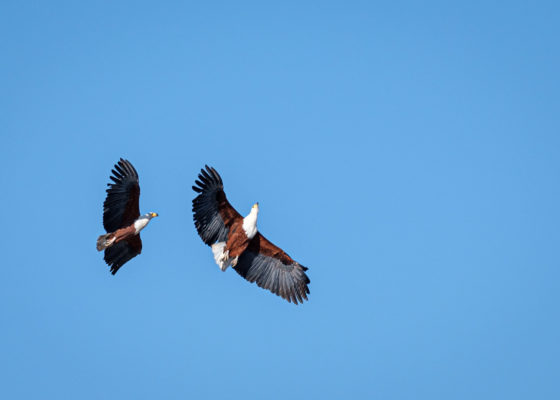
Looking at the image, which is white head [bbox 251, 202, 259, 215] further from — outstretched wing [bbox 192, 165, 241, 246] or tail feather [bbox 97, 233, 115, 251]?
tail feather [bbox 97, 233, 115, 251]

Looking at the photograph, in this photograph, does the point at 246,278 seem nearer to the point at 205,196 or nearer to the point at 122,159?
the point at 205,196

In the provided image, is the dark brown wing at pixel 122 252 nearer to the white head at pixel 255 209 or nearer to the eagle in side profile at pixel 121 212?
the eagle in side profile at pixel 121 212

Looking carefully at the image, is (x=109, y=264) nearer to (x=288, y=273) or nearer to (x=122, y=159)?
(x=122, y=159)

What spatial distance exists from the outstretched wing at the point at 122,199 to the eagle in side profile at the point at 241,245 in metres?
1.88

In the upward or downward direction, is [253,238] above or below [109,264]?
above

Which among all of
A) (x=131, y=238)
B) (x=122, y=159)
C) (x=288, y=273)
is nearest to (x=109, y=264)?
(x=131, y=238)

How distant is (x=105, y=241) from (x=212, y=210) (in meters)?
3.05

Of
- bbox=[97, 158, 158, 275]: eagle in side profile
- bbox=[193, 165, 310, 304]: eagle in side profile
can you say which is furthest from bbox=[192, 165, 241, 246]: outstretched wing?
bbox=[97, 158, 158, 275]: eagle in side profile

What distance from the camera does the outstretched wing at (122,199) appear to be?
29.9 meters

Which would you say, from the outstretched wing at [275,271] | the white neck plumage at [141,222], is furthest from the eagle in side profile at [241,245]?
the white neck plumage at [141,222]

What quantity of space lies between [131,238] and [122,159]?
7.65 ft

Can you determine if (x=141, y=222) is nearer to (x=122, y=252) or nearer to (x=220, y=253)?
(x=122, y=252)

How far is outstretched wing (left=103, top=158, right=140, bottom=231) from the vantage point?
98.2 ft

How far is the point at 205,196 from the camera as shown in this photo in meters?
29.3
